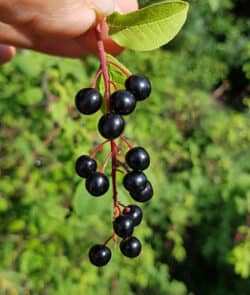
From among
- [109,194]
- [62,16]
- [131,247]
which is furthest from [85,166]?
[109,194]

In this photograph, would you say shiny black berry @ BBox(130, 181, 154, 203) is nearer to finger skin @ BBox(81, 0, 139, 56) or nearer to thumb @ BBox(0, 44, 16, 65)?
finger skin @ BBox(81, 0, 139, 56)

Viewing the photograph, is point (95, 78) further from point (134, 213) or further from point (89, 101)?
point (134, 213)

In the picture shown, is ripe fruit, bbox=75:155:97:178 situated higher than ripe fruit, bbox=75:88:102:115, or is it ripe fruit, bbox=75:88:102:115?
ripe fruit, bbox=75:88:102:115

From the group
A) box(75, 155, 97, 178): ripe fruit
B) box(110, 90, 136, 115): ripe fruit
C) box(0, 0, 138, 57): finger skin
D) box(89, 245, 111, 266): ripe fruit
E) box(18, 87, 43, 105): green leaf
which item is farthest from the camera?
box(18, 87, 43, 105): green leaf

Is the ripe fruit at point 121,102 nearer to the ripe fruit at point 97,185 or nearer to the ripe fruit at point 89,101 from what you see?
the ripe fruit at point 89,101

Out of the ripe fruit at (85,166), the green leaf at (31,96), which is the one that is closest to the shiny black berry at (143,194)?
the ripe fruit at (85,166)

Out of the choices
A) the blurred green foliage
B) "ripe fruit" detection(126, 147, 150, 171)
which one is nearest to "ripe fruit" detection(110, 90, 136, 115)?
"ripe fruit" detection(126, 147, 150, 171)

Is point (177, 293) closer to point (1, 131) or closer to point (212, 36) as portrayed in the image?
point (1, 131)
